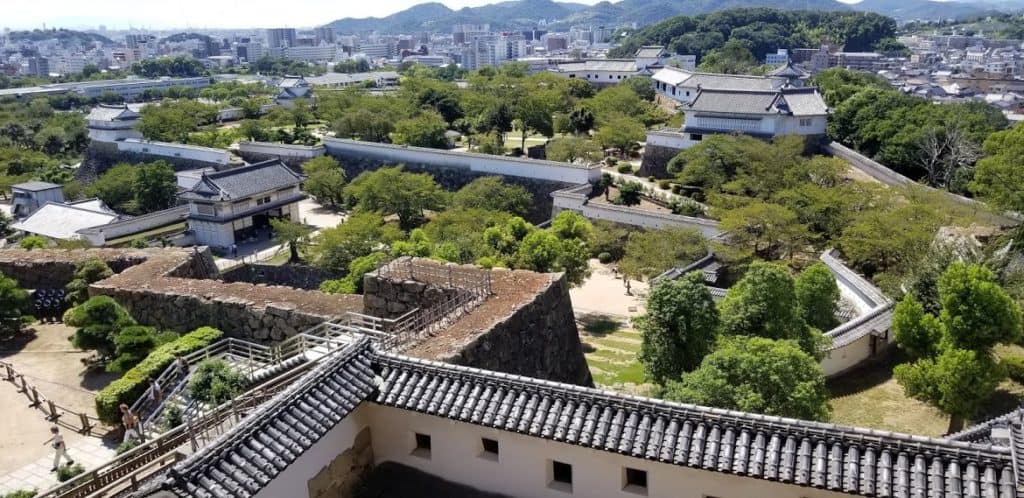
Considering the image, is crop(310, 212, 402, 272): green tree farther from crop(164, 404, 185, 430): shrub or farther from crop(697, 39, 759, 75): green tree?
crop(697, 39, 759, 75): green tree

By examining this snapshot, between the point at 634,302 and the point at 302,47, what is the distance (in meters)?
184

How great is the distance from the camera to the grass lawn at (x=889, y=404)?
14.6 meters

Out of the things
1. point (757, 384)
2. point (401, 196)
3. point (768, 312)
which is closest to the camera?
point (757, 384)

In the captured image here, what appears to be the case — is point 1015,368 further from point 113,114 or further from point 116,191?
point 113,114

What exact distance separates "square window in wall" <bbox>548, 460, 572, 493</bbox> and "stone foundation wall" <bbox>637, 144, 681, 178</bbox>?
108 feet

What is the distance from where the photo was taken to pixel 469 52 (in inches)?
6344

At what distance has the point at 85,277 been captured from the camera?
18781 millimetres

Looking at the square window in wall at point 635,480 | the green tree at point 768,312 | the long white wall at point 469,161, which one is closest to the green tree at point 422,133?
the long white wall at point 469,161

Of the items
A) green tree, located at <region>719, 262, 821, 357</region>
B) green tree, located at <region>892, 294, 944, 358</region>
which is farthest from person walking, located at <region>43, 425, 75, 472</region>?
green tree, located at <region>892, 294, 944, 358</region>

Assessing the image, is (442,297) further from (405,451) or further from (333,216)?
(333,216)

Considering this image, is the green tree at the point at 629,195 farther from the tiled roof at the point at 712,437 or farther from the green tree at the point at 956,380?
the tiled roof at the point at 712,437

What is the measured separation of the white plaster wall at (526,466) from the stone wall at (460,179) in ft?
94.4

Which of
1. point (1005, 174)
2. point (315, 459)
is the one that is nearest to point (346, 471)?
point (315, 459)

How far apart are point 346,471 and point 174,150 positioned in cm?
4713
